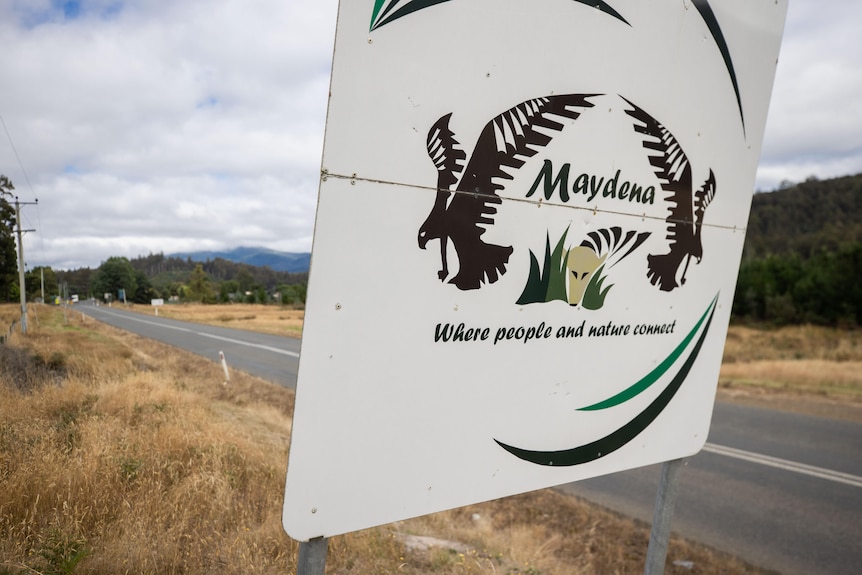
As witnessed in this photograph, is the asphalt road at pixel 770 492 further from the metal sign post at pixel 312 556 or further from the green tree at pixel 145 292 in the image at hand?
the green tree at pixel 145 292

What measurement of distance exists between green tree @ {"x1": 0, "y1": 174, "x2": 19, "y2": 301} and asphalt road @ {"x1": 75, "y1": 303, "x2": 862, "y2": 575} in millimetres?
8003

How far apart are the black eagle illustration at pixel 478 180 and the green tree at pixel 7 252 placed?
7.44m

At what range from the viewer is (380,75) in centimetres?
134

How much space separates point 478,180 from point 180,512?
2743mm

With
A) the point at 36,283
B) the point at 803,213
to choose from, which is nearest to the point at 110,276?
the point at 36,283

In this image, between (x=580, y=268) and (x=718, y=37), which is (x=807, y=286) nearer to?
(x=718, y=37)

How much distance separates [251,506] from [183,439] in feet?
3.54

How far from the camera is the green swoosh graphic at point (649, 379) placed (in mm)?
2074

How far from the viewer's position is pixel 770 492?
5395mm

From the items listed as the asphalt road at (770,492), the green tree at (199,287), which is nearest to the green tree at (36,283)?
the asphalt road at (770,492)

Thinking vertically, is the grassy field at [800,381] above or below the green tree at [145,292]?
above

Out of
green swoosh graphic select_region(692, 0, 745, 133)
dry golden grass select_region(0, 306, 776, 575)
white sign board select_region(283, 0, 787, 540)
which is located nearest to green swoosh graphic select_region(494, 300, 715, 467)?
white sign board select_region(283, 0, 787, 540)

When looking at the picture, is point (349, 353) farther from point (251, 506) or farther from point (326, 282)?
point (251, 506)

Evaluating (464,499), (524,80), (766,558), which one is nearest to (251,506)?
(464,499)
